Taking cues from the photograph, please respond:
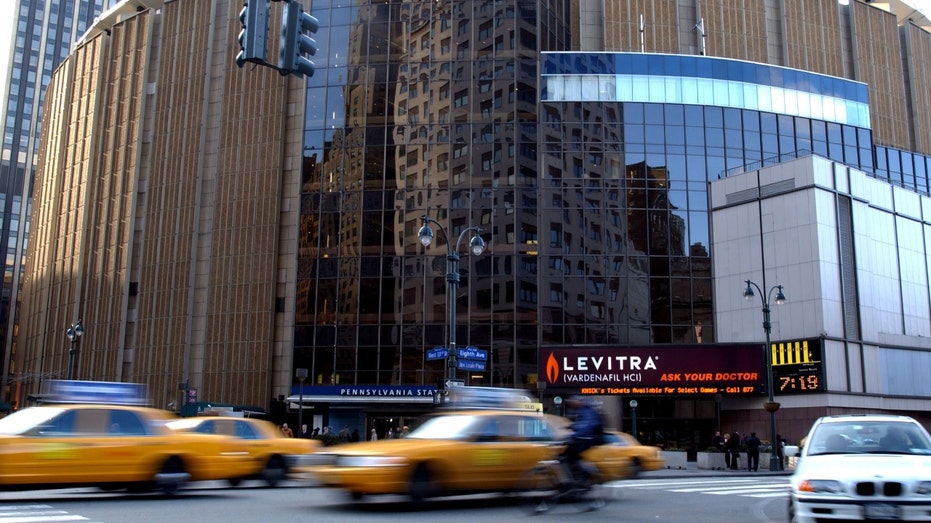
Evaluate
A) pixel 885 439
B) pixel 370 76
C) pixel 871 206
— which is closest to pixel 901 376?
pixel 871 206

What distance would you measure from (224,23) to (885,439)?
53923 mm

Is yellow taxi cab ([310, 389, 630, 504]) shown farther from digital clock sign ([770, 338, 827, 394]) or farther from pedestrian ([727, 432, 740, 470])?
digital clock sign ([770, 338, 827, 394])

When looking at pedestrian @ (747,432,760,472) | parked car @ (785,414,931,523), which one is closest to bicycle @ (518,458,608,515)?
parked car @ (785,414,931,523)

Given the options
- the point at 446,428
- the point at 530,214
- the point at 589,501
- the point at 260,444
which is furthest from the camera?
the point at 530,214

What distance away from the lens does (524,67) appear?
167 feet

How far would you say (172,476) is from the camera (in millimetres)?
14195

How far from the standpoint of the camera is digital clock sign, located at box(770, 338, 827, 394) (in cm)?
4056

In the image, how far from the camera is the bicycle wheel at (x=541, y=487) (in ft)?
39.7

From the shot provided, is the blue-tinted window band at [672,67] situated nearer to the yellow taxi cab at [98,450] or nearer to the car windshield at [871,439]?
the yellow taxi cab at [98,450]

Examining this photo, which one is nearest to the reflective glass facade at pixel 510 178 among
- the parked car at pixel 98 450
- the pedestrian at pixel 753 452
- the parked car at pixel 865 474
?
the pedestrian at pixel 753 452

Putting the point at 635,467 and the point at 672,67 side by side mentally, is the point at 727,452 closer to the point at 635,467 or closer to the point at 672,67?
the point at 635,467

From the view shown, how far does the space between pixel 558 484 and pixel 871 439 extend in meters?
4.16

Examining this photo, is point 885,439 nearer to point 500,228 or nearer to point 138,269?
point 500,228

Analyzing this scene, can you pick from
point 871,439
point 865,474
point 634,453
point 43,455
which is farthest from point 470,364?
point 865,474
